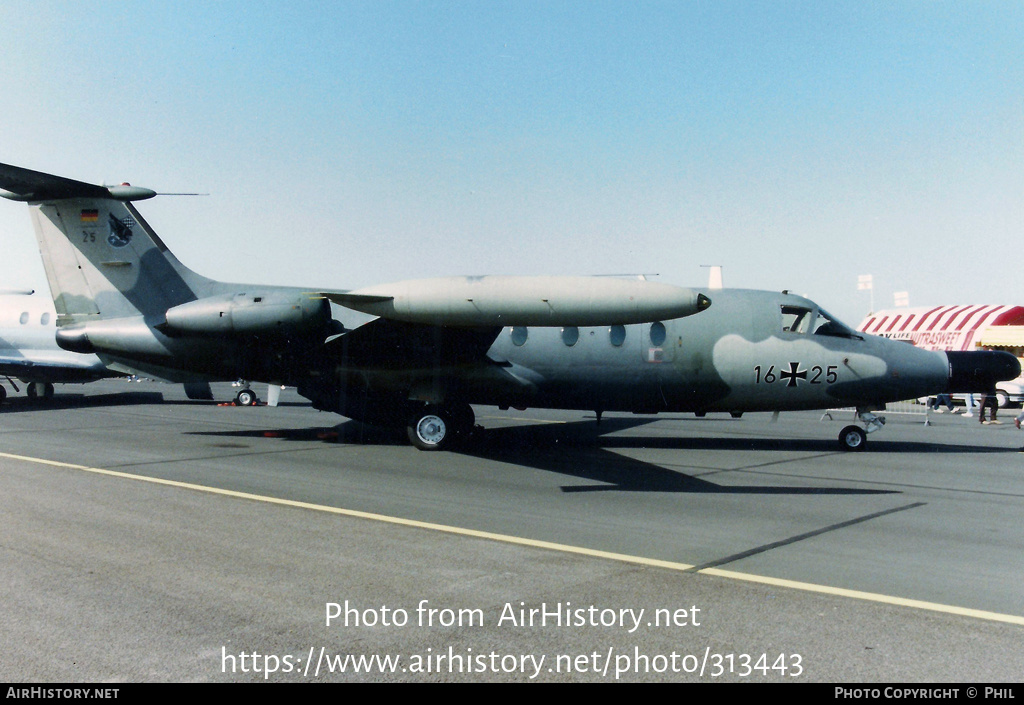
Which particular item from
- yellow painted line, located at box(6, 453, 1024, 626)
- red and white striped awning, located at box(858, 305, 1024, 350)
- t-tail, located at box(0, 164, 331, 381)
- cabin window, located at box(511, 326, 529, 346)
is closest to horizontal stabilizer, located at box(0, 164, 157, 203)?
t-tail, located at box(0, 164, 331, 381)

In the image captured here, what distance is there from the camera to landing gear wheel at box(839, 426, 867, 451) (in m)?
15.3

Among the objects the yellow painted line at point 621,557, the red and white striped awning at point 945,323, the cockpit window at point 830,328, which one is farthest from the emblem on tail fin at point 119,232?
the red and white striped awning at point 945,323

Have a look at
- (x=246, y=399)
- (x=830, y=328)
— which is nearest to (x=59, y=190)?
(x=246, y=399)

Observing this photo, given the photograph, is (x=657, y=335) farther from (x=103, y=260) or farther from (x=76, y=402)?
(x=76, y=402)

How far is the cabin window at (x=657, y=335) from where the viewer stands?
14875 millimetres

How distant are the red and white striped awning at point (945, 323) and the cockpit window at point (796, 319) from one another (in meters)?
30.8

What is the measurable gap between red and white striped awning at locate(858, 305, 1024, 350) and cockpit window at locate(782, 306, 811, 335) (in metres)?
30.8

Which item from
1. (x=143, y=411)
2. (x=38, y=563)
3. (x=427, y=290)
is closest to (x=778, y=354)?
(x=427, y=290)

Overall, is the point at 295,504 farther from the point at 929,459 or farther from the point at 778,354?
the point at 929,459

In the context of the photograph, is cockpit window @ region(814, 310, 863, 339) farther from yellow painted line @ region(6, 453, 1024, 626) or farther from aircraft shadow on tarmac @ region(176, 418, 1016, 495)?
yellow painted line @ region(6, 453, 1024, 626)

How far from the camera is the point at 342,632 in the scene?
5.12 m

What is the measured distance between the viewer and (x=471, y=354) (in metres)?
15.0

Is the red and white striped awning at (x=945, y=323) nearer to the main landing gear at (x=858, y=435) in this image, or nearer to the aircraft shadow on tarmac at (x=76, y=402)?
the main landing gear at (x=858, y=435)

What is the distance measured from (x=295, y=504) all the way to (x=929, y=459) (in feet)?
36.1
